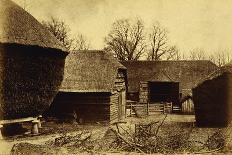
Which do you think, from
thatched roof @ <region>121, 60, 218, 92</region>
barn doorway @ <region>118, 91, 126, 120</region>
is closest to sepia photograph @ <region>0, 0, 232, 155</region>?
barn doorway @ <region>118, 91, 126, 120</region>

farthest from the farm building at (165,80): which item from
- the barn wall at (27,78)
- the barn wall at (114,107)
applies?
the barn wall at (27,78)

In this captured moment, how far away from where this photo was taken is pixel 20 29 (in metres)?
14.0

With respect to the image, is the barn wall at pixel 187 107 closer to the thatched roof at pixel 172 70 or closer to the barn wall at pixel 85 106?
the thatched roof at pixel 172 70

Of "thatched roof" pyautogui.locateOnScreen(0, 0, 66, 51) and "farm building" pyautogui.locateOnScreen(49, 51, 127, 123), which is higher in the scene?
"thatched roof" pyautogui.locateOnScreen(0, 0, 66, 51)

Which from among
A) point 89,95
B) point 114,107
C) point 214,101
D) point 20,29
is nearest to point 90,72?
point 89,95

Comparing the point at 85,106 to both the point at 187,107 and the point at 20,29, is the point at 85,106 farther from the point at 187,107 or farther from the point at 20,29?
the point at 187,107

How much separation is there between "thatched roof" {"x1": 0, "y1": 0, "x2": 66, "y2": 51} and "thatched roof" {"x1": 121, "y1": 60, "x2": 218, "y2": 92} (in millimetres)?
20946

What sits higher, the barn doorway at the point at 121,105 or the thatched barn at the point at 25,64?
the thatched barn at the point at 25,64

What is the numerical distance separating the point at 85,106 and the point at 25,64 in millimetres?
7630

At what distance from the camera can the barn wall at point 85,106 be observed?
68.7 ft

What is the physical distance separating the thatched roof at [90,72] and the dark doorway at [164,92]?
11548mm

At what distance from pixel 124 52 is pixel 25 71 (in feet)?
132

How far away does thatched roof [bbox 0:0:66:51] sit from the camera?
13.2 meters

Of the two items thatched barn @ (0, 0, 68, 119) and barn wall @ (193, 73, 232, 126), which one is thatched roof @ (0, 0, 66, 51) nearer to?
thatched barn @ (0, 0, 68, 119)
